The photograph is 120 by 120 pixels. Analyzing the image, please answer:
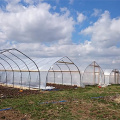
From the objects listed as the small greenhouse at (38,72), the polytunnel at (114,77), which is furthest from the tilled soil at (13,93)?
the polytunnel at (114,77)

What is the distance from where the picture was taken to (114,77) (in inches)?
1061

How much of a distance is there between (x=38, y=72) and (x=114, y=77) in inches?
564

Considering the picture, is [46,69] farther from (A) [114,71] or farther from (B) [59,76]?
(A) [114,71]

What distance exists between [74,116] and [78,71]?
511 inches

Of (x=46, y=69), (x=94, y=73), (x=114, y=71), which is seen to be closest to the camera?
(x=46, y=69)

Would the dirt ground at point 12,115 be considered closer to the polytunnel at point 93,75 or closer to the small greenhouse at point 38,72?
the small greenhouse at point 38,72

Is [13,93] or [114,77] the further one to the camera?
[114,77]

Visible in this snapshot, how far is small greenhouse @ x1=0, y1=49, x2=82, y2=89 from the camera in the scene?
668 inches

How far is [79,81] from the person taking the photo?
1998cm

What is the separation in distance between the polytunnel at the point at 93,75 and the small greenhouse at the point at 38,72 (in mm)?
2019

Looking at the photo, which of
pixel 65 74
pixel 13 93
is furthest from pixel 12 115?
pixel 65 74

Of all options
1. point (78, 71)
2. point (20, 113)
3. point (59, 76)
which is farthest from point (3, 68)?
point (20, 113)

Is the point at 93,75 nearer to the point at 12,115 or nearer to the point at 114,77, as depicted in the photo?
the point at 114,77

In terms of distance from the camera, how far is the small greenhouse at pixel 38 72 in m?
17.0
